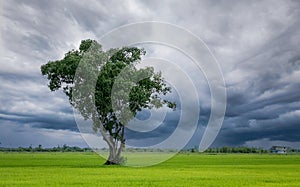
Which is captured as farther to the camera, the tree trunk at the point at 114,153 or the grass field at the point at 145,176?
the tree trunk at the point at 114,153

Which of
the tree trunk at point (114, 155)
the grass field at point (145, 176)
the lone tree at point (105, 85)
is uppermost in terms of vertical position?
the lone tree at point (105, 85)

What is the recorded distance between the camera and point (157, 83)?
59.7 meters

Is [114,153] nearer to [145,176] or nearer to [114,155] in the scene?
[114,155]

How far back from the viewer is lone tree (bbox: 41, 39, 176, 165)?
54125mm

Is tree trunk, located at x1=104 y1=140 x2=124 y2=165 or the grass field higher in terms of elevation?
tree trunk, located at x1=104 y1=140 x2=124 y2=165

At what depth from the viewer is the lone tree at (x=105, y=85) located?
5412 centimetres

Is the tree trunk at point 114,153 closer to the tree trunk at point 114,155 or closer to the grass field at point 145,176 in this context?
the tree trunk at point 114,155

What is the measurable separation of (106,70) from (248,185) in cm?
3224

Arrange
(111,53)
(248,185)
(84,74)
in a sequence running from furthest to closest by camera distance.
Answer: (111,53), (84,74), (248,185)

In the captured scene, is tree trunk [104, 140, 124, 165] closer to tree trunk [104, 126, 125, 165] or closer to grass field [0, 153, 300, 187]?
tree trunk [104, 126, 125, 165]

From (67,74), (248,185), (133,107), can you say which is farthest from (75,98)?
(248,185)

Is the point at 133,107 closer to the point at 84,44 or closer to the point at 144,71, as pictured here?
the point at 144,71

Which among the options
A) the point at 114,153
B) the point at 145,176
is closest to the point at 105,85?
the point at 114,153

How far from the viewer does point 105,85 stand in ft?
178
